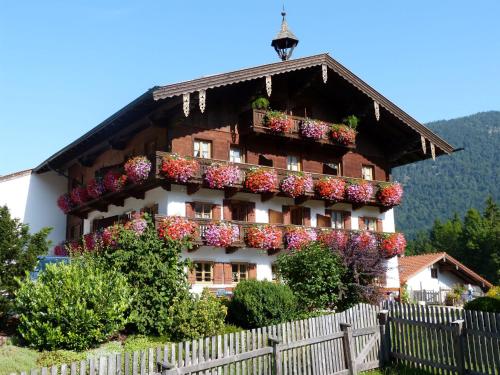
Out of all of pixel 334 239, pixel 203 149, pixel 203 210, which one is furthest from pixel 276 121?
pixel 334 239

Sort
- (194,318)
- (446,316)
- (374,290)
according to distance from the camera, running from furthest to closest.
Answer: (374,290)
(194,318)
(446,316)

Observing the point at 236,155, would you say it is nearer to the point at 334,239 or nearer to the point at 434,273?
the point at 334,239

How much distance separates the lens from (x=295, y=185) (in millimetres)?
24781

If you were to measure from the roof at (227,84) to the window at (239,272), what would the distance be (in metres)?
7.45

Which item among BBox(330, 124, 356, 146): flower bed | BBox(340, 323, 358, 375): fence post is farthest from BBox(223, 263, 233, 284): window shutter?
BBox(340, 323, 358, 375): fence post

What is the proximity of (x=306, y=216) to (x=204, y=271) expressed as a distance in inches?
234

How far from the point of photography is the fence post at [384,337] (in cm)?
1482

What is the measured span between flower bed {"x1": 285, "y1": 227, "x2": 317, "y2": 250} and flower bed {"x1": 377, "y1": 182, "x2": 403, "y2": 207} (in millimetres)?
5206

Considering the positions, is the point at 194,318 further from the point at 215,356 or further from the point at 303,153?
the point at 303,153

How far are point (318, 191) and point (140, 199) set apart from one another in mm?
7777

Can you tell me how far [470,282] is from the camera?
46812 millimetres

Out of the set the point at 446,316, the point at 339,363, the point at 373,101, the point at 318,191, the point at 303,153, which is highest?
the point at 373,101

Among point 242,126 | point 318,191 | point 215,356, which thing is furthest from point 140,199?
point 215,356

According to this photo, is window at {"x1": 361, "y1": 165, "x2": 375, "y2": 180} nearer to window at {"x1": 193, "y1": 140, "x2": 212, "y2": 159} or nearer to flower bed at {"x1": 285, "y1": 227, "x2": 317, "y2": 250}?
flower bed at {"x1": 285, "y1": 227, "x2": 317, "y2": 250}
